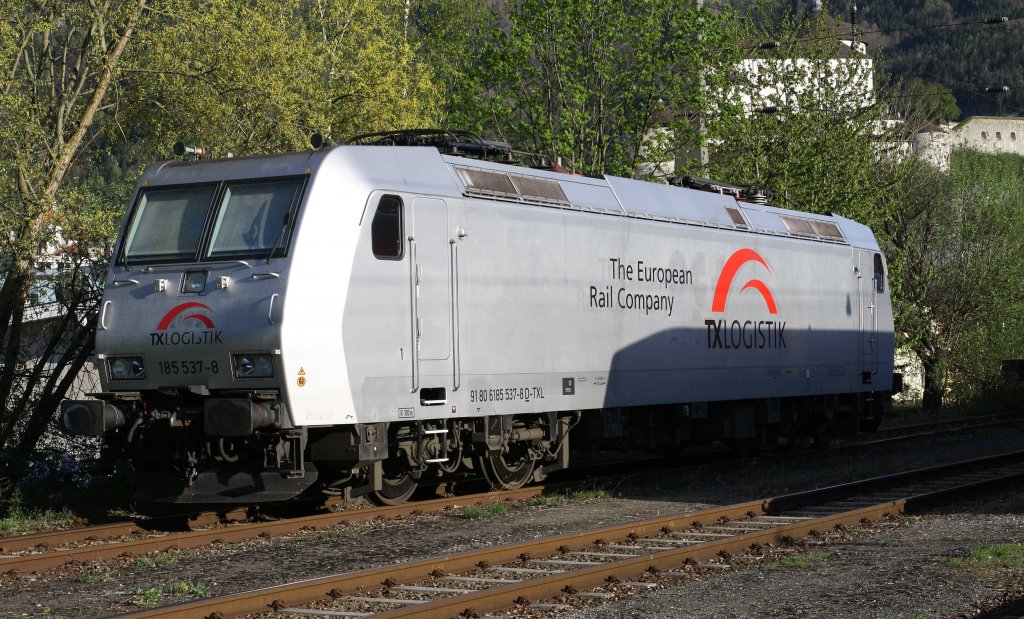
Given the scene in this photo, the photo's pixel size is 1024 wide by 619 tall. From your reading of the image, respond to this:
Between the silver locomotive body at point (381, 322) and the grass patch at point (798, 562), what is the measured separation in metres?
3.91

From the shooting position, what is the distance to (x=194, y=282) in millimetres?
11242

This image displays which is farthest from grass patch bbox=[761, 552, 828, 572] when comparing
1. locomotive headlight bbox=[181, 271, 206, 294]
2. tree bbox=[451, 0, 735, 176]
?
tree bbox=[451, 0, 735, 176]

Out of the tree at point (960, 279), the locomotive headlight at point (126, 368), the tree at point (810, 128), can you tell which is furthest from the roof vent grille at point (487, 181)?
the tree at point (960, 279)

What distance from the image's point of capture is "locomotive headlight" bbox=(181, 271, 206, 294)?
11.2 m

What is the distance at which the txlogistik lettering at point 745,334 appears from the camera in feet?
53.8

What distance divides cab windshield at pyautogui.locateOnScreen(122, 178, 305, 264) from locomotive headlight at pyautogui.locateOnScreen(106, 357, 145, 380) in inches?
38.2

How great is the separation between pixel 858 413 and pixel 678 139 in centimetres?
670

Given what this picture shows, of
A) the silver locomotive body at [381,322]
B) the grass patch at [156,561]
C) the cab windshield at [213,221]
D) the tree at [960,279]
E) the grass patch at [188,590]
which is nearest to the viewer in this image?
the grass patch at [188,590]

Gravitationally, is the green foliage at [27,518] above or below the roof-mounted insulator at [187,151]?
below

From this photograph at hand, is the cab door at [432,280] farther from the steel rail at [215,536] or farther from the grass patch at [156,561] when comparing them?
the grass patch at [156,561]

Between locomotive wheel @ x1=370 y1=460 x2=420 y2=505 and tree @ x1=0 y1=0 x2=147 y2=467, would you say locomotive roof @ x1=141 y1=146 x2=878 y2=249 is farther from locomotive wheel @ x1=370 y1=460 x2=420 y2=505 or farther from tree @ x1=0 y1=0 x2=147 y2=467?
locomotive wheel @ x1=370 y1=460 x2=420 y2=505

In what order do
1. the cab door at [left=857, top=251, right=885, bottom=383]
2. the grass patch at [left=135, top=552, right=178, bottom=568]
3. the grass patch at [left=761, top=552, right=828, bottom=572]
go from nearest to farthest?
the grass patch at [left=761, top=552, right=828, bottom=572] < the grass patch at [left=135, top=552, right=178, bottom=568] < the cab door at [left=857, top=251, right=885, bottom=383]

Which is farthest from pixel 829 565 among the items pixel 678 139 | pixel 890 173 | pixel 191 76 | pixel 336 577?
pixel 890 173

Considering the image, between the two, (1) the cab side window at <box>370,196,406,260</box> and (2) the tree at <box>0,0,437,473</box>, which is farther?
(2) the tree at <box>0,0,437,473</box>
